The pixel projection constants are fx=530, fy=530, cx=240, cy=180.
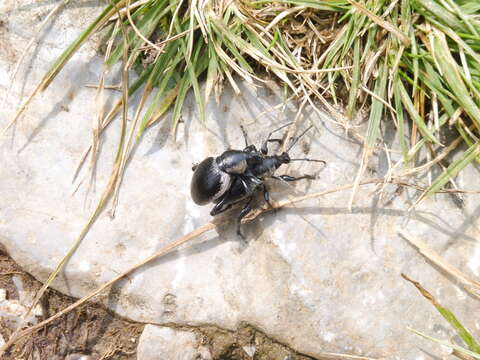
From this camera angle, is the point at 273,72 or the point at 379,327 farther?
the point at 273,72

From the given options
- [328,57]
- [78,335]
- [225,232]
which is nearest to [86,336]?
[78,335]

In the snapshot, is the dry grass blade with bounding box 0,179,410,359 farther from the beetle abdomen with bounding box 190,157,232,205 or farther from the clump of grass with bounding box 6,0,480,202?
the clump of grass with bounding box 6,0,480,202

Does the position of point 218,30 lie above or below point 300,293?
above

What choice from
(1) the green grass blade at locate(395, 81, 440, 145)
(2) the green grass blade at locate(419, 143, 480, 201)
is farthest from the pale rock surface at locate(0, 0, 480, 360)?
(1) the green grass blade at locate(395, 81, 440, 145)

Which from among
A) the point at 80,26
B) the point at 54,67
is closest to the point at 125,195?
the point at 54,67

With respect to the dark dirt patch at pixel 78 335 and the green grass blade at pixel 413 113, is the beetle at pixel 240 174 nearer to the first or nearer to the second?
the green grass blade at pixel 413 113

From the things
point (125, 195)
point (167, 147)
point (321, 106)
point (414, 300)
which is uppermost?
point (321, 106)

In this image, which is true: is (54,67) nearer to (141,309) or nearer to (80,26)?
(80,26)
